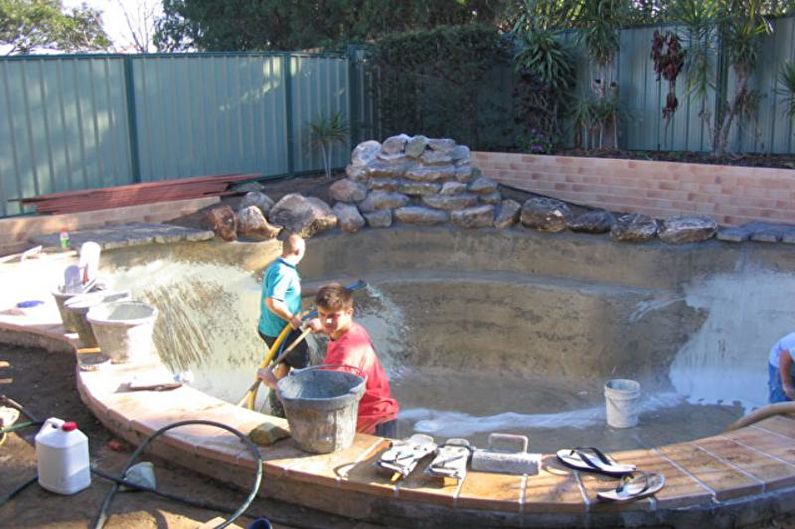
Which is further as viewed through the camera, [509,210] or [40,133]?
[509,210]

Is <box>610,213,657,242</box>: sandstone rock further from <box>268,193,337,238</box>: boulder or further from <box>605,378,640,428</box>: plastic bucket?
<box>268,193,337,238</box>: boulder

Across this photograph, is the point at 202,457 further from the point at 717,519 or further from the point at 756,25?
the point at 756,25

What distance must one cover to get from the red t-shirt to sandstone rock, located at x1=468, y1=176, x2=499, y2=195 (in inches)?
225

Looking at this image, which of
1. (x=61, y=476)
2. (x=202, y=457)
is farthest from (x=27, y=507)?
(x=202, y=457)

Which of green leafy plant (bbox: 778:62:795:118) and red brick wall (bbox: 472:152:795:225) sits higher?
green leafy plant (bbox: 778:62:795:118)

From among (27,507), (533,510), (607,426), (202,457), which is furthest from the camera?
(607,426)

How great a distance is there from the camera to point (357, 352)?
13.5ft

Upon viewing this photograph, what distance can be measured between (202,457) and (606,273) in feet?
19.3

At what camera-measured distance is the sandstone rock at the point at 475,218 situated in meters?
9.56

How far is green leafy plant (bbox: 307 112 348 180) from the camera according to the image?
11203 millimetres

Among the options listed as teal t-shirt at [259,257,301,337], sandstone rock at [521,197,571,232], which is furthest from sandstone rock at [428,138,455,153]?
teal t-shirt at [259,257,301,337]

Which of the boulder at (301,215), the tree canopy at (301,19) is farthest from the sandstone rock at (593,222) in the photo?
the tree canopy at (301,19)

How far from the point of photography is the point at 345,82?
12.0 metres

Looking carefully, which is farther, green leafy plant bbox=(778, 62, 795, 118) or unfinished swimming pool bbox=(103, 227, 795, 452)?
green leafy plant bbox=(778, 62, 795, 118)
